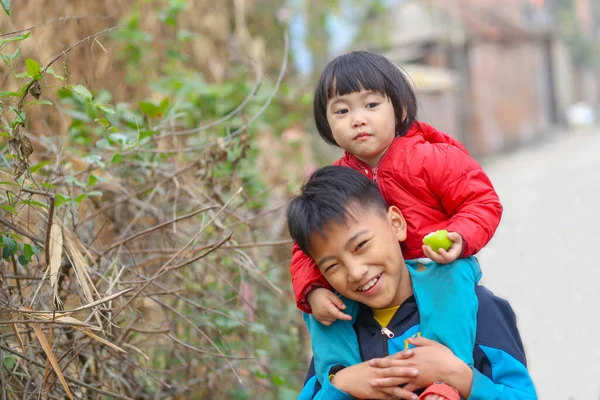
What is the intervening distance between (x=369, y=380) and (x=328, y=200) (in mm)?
454

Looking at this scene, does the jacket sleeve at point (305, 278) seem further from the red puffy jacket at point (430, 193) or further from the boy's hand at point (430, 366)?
the boy's hand at point (430, 366)

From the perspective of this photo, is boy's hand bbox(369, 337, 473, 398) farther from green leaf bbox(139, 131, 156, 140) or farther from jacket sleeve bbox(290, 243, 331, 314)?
green leaf bbox(139, 131, 156, 140)

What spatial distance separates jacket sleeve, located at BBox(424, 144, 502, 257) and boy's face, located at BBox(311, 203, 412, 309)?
0.54 ft

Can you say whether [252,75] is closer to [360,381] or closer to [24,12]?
[24,12]

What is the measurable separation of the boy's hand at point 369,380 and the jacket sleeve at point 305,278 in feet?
0.69

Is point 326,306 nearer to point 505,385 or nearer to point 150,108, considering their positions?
point 505,385

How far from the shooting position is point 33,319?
2.07m

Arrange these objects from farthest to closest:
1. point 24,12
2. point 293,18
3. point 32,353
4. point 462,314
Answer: point 293,18 < point 24,12 < point 32,353 < point 462,314

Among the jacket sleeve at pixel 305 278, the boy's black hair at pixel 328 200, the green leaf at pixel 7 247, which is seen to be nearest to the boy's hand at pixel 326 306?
the jacket sleeve at pixel 305 278

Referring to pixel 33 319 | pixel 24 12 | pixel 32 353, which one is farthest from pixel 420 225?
pixel 24 12

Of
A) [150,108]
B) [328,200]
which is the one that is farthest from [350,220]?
[150,108]

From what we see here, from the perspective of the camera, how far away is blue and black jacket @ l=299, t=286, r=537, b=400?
6.14ft

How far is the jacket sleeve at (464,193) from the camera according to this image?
189cm

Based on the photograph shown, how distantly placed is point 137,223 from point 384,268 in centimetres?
152
